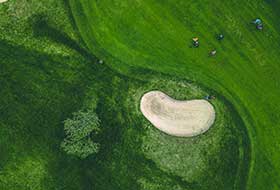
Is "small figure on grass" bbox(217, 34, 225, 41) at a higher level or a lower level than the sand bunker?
higher

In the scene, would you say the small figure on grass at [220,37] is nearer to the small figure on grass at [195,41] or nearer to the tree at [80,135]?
the small figure on grass at [195,41]

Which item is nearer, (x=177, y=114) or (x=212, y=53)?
(x=177, y=114)

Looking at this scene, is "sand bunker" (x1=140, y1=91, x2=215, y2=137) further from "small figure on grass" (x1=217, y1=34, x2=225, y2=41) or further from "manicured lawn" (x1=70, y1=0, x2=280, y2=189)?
"small figure on grass" (x1=217, y1=34, x2=225, y2=41)

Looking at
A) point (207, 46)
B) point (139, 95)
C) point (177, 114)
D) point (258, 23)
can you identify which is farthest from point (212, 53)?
point (139, 95)

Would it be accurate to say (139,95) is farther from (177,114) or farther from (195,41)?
(195,41)

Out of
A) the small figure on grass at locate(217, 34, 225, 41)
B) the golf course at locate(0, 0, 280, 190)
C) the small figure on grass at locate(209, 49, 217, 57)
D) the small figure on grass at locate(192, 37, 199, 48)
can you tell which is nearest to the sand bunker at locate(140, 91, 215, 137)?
the golf course at locate(0, 0, 280, 190)

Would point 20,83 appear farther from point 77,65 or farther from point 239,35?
point 239,35

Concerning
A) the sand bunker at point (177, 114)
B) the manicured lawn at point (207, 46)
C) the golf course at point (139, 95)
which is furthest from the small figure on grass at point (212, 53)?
the sand bunker at point (177, 114)
